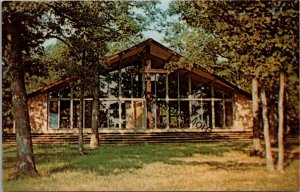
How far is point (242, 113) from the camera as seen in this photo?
15.6 feet

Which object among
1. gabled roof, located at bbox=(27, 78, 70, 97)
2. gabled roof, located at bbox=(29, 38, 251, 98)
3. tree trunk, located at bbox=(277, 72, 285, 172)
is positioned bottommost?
tree trunk, located at bbox=(277, 72, 285, 172)

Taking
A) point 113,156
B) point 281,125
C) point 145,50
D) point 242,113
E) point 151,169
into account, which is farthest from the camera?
point 145,50

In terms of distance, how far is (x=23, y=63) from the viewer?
15.3 ft

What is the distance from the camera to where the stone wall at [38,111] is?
189 inches

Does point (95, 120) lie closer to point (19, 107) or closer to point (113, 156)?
point (113, 156)

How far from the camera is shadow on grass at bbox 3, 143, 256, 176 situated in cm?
446

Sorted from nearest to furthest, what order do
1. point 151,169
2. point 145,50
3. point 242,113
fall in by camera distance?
point 151,169
point 242,113
point 145,50

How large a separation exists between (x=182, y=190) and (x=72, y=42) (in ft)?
6.24

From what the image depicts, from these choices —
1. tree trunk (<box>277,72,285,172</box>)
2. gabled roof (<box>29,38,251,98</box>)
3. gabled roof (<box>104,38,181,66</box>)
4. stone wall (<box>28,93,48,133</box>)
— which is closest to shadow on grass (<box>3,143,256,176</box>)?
stone wall (<box>28,93,48,133</box>)

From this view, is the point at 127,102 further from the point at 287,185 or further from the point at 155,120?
the point at 287,185

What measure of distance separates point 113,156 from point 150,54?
1350mm

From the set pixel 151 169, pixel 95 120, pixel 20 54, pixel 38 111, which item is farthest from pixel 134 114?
pixel 20 54

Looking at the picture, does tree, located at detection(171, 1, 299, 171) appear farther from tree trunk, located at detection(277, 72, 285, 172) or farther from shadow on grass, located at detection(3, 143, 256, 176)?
shadow on grass, located at detection(3, 143, 256, 176)

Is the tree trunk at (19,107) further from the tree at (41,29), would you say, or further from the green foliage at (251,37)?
the green foliage at (251,37)
